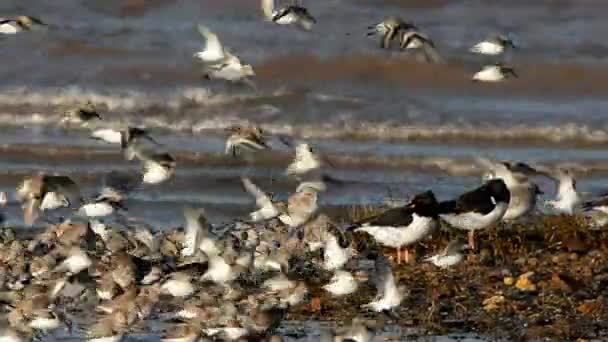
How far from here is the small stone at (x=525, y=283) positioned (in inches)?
419

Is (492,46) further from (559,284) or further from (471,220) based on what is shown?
(559,284)

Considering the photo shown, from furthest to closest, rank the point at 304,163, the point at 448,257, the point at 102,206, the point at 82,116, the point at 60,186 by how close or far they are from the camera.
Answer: the point at 304,163 < the point at 82,116 < the point at 102,206 < the point at 60,186 < the point at 448,257

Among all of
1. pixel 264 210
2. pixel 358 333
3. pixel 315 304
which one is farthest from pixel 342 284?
pixel 264 210

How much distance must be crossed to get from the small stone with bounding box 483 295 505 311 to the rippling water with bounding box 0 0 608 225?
3844mm

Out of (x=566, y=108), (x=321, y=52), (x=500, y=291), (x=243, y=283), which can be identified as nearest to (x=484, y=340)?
(x=500, y=291)

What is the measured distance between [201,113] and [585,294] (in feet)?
29.1

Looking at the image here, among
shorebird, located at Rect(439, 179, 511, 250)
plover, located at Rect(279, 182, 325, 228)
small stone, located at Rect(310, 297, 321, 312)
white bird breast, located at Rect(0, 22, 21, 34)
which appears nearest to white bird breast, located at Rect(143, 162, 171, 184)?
plover, located at Rect(279, 182, 325, 228)

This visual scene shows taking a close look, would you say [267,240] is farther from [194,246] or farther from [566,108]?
[566,108]

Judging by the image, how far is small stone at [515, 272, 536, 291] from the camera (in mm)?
10649

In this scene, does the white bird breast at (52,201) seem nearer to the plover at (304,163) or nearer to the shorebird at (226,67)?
the plover at (304,163)

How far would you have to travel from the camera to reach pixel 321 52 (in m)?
21.0

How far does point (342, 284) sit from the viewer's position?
10.5m

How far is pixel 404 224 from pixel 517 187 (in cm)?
150

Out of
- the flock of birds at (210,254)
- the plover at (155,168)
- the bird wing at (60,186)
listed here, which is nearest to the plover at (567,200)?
the flock of birds at (210,254)
